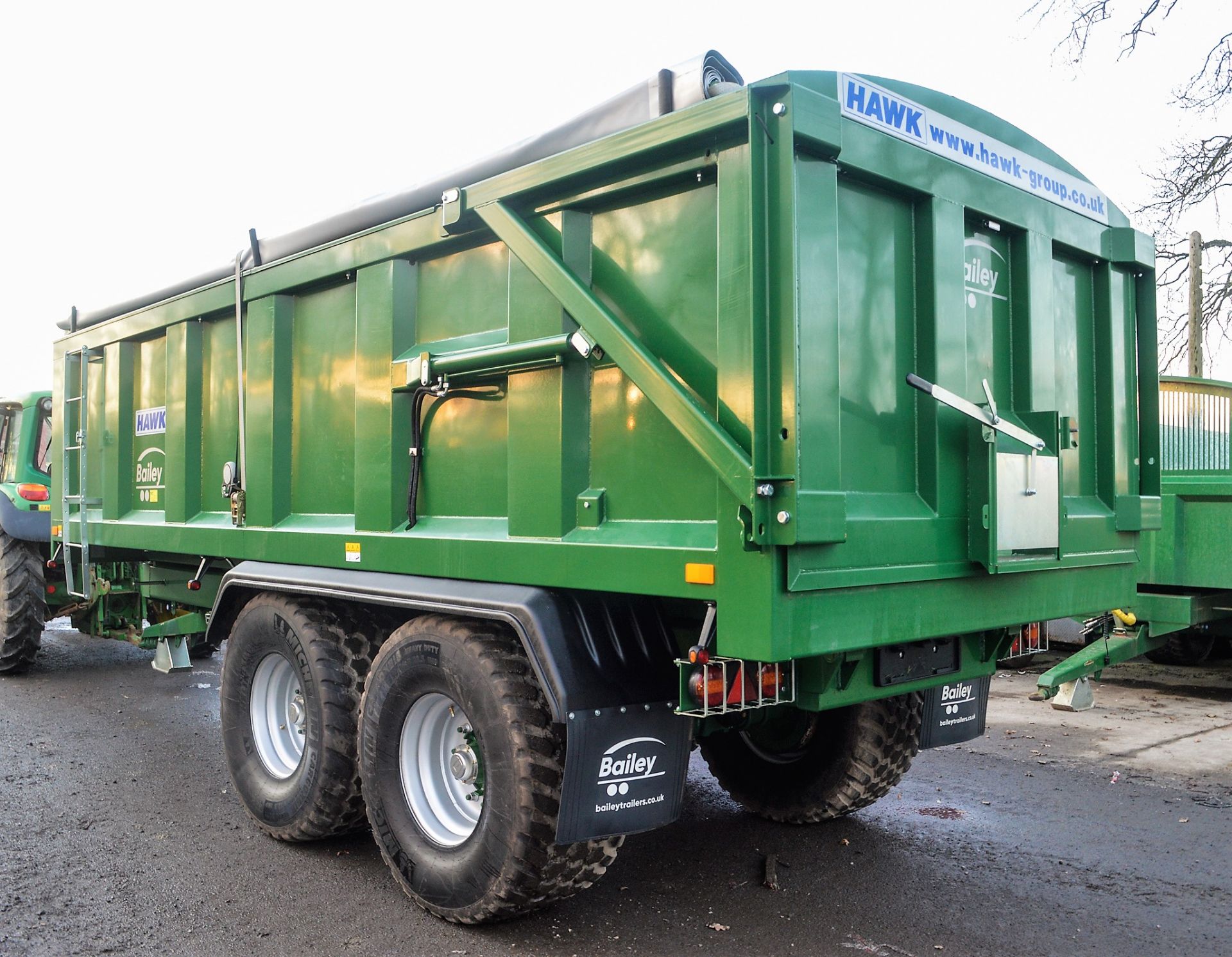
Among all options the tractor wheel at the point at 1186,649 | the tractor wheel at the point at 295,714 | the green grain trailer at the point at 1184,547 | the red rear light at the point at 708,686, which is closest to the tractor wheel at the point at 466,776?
the tractor wheel at the point at 295,714

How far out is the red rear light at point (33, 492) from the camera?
9.02m

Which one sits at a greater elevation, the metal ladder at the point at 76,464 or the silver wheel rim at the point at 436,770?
the metal ladder at the point at 76,464

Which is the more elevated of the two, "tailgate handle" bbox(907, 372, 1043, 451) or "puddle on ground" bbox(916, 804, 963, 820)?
"tailgate handle" bbox(907, 372, 1043, 451)

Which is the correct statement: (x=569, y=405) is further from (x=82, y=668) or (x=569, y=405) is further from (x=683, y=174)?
(x=82, y=668)

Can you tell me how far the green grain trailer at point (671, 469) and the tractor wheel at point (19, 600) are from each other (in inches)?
189

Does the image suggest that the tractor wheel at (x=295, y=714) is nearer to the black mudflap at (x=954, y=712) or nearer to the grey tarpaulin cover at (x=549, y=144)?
the grey tarpaulin cover at (x=549, y=144)

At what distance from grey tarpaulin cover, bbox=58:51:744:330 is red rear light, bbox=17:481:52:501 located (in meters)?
4.53

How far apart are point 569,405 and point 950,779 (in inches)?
145

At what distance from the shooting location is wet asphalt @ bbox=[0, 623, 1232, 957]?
3.75 metres

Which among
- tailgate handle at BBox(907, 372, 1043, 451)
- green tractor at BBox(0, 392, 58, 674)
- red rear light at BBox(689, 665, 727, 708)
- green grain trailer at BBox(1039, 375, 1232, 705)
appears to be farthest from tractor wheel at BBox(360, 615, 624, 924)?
green tractor at BBox(0, 392, 58, 674)

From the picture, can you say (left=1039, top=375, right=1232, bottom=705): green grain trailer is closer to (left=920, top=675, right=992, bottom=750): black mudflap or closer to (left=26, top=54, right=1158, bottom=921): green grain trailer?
(left=920, top=675, right=992, bottom=750): black mudflap

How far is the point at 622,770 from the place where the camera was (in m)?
3.56

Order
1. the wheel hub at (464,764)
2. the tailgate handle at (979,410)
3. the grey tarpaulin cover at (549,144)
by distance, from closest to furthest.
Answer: the grey tarpaulin cover at (549,144) < the tailgate handle at (979,410) < the wheel hub at (464,764)

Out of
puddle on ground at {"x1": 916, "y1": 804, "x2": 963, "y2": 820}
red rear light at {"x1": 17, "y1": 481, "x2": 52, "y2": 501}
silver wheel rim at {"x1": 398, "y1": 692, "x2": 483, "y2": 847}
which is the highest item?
red rear light at {"x1": 17, "y1": 481, "x2": 52, "y2": 501}
